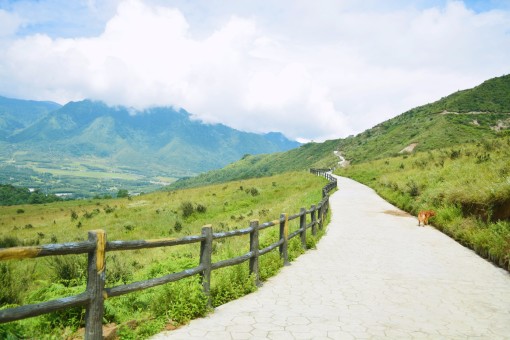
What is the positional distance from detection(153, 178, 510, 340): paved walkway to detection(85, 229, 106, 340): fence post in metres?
1.15

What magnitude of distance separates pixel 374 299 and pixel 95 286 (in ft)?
17.7

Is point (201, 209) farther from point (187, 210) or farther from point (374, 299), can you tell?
point (374, 299)

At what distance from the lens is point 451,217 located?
15539mm

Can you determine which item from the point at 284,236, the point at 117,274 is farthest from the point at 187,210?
the point at 284,236

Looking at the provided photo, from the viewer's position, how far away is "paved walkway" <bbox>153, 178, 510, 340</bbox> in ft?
19.6

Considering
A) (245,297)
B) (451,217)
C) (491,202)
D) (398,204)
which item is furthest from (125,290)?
(398,204)

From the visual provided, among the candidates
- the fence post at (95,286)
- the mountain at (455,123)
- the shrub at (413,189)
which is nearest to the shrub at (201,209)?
the shrub at (413,189)

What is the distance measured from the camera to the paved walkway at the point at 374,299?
599 cm

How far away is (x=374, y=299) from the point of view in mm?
7742

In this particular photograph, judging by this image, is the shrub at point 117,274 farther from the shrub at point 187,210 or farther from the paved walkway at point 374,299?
Result: the shrub at point 187,210

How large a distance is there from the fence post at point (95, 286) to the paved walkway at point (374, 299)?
1153 millimetres

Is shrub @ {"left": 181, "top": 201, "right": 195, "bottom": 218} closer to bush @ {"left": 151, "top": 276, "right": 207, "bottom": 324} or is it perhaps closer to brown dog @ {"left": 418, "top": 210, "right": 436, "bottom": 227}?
brown dog @ {"left": 418, "top": 210, "right": 436, "bottom": 227}

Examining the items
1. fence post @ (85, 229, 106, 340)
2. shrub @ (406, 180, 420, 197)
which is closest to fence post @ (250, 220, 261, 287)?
fence post @ (85, 229, 106, 340)

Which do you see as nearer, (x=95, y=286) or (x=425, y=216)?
(x=95, y=286)
